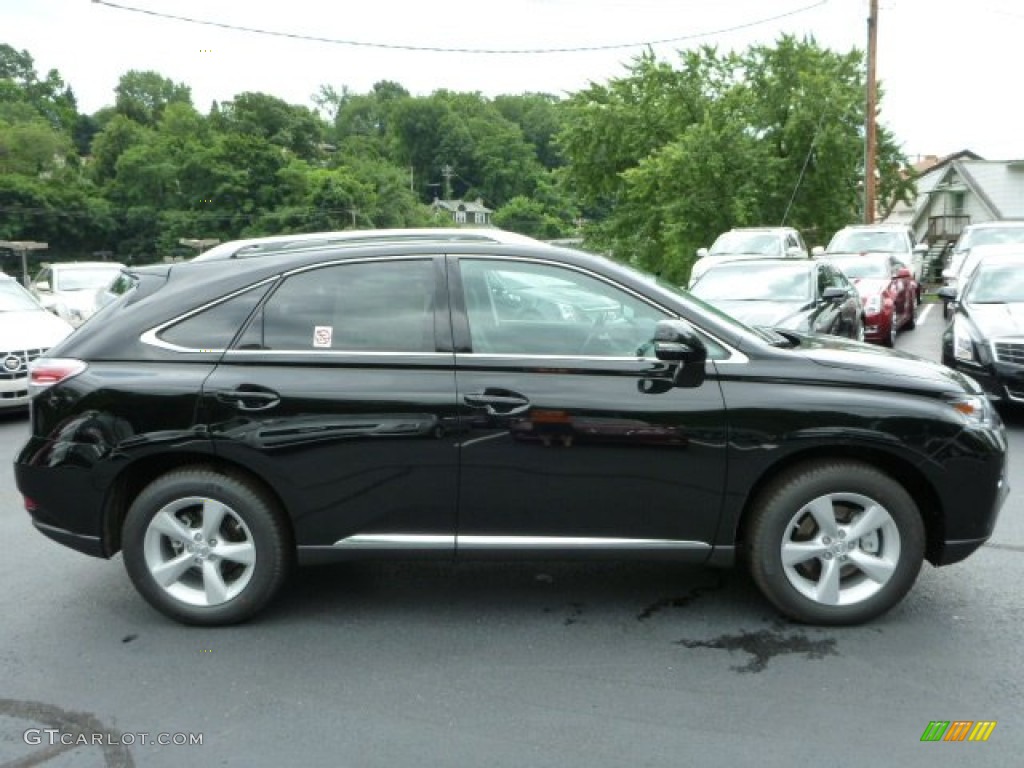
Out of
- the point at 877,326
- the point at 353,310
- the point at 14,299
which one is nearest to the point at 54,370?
the point at 353,310

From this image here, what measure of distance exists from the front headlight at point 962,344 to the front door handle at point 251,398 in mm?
6980

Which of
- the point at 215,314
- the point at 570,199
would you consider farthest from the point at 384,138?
the point at 215,314

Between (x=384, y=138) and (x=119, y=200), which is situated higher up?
(x=384, y=138)

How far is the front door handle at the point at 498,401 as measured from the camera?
4.12m

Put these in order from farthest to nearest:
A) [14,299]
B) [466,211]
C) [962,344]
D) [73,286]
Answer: [466,211] < [73,286] < [14,299] < [962,344]

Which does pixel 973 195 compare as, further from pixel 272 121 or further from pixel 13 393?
pixel 272 121

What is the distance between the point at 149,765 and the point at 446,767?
38.9 inches

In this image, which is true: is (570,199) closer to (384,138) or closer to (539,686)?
(539,686)

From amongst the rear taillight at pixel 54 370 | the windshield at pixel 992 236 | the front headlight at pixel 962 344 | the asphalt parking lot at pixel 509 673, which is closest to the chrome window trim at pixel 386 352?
the rear taillight at pixel 54 370

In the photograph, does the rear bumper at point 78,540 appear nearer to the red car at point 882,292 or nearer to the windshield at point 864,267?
the red car at point 882,292

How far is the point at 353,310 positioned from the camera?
Result: 432cm

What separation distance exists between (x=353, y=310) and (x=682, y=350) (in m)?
1.45

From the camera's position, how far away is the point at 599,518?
13.7 ft

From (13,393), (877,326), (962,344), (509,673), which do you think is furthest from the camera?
(877,326)
